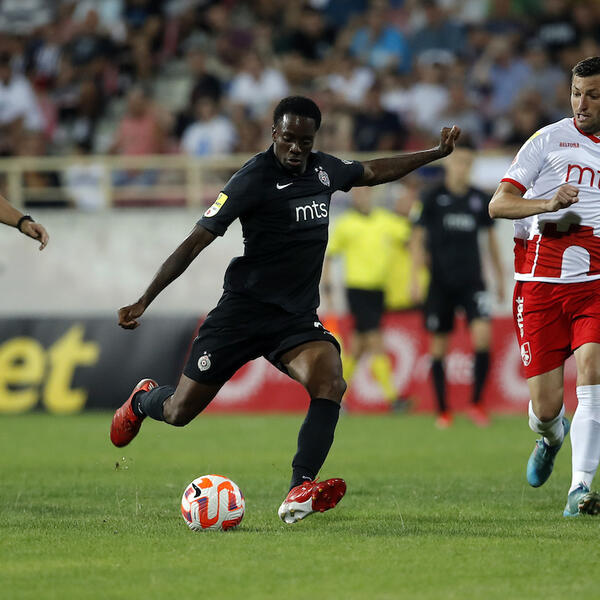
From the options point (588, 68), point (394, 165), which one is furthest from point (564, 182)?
point (394, 165)

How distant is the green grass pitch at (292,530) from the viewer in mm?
5125

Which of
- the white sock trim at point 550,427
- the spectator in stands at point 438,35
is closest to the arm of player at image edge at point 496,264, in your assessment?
the spectator in stands at point 438,35

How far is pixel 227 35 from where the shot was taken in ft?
67.5

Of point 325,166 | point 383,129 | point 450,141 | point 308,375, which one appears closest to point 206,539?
point 308,375

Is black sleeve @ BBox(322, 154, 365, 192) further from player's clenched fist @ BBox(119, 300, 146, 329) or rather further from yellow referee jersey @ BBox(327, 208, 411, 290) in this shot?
yellow referee jersey @ BBox(327, 208, 411, 290)

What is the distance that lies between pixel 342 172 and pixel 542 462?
237 centimetres

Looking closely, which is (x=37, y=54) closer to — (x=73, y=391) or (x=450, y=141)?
(x=73, y=391)

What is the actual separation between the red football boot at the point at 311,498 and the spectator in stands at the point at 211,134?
12912mm

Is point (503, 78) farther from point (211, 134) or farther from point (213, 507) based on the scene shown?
point (213, 507)

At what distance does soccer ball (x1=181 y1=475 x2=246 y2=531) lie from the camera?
21.6ft

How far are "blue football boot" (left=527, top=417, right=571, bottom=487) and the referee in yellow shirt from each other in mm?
7353

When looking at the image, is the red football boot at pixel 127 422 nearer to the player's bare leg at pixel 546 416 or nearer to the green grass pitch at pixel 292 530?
the green grass pitch at pixel 292 530

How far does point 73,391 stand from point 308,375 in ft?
33.0

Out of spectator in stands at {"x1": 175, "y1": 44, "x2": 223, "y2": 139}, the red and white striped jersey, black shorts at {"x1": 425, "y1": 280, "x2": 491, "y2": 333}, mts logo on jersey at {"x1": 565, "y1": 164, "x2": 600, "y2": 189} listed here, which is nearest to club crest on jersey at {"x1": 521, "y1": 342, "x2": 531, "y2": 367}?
the red and white striped jersey
